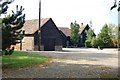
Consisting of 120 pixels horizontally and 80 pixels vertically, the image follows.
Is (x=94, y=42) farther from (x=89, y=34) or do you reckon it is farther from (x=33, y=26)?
(x=33, y=26)

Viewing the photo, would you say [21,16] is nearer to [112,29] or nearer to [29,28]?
[29,28]

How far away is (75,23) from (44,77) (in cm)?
5614

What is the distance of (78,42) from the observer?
72.4 meters

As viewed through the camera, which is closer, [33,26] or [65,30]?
[33,26]

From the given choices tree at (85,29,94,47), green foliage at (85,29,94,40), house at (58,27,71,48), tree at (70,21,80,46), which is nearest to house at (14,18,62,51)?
tree at (85,29,94,47)

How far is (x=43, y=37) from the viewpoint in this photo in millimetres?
47469

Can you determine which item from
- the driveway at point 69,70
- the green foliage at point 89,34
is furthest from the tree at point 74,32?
the driveway at point 69,70

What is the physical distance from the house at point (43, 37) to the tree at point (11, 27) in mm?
27131

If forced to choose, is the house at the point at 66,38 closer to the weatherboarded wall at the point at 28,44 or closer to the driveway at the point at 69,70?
the weatherboarded wall at the point at 28,44

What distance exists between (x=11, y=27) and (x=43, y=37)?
29363 mm

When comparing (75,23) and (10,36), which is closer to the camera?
(10,36)

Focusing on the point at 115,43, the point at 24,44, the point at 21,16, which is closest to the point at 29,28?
the point at 24,44

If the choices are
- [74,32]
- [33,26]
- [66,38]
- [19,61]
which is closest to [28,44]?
[33,26]

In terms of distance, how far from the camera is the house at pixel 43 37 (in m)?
46.3
